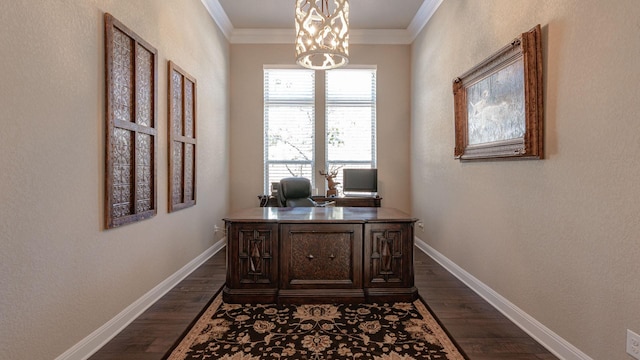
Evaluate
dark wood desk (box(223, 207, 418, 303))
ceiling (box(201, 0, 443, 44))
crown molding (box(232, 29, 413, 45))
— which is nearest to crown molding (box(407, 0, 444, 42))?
ceiling (box(201, 0, 443, 44))

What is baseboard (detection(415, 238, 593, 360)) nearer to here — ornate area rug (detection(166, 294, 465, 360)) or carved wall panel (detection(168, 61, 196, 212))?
ornate area rug (detection(166, 294, 465, 360))

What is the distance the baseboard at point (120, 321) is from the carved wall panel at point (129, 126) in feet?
2.14

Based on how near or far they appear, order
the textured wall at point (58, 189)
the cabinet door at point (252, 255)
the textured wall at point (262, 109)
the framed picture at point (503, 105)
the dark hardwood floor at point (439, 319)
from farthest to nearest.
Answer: the textured wall at point (262, 109), the cabinet door at point (252, 255), the framed picture at point (503, 105), the dark hardwood floor at point (439, 319), the textured wall at point (58, 189)

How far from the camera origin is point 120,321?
7.48ft

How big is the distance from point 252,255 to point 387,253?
114 cm

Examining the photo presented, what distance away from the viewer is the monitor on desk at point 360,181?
4.96 meters

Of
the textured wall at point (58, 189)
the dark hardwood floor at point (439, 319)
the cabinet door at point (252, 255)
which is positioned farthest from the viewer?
the cabinet door at point (252, 255)

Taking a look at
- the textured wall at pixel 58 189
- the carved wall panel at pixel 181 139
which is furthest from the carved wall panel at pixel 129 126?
the carved wall panel at pixel 181 139

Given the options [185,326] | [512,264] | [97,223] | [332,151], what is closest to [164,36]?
[97,223]

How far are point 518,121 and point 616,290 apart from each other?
1199 mm

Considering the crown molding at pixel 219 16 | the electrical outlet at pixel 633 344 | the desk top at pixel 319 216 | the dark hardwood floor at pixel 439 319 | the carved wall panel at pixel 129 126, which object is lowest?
the dark hardwood floor at pixel 439 319

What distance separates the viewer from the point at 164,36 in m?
2.98

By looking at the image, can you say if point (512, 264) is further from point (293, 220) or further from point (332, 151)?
point (332, 151)

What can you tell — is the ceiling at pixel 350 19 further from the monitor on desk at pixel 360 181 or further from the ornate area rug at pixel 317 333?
the ornate area rug at pixel 317 333
